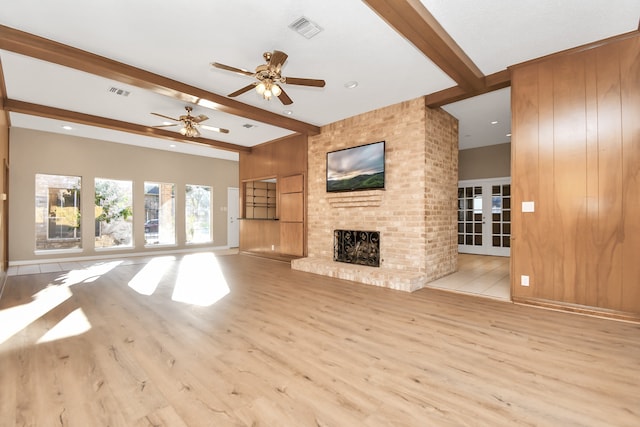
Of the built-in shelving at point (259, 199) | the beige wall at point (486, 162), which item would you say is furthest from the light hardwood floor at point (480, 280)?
the built-in shelving at point (259, 199)

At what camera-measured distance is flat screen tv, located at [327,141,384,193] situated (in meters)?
5.23

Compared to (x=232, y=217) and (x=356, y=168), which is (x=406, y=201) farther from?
(x=232, y=217)

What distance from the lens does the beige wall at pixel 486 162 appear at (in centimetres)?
764

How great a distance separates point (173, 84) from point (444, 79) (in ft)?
12.4

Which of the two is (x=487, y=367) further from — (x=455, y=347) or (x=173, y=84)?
(x=173, y=84)

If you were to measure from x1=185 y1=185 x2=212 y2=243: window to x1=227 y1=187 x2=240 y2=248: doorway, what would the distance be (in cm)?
65

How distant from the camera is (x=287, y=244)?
7.16 m

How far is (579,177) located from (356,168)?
317cm

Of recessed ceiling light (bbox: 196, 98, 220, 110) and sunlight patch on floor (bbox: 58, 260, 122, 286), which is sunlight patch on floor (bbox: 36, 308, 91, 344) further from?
recessed ceiling light (bbox: 196, 98, 220, 110)

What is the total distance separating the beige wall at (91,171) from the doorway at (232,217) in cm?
27

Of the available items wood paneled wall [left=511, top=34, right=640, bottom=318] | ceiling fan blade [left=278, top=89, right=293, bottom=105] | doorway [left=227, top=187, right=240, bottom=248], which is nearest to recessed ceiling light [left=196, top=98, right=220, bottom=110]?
ceiling fan blade [left=278, top=89, right=293, bottom=105]

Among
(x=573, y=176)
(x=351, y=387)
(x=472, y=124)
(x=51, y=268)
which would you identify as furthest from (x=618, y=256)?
(x=51, y=268)

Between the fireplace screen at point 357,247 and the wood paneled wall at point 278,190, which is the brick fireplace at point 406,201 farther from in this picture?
the wood paneled wall at point 278,190

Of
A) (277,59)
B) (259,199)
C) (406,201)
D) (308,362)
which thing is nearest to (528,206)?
(406,201)
